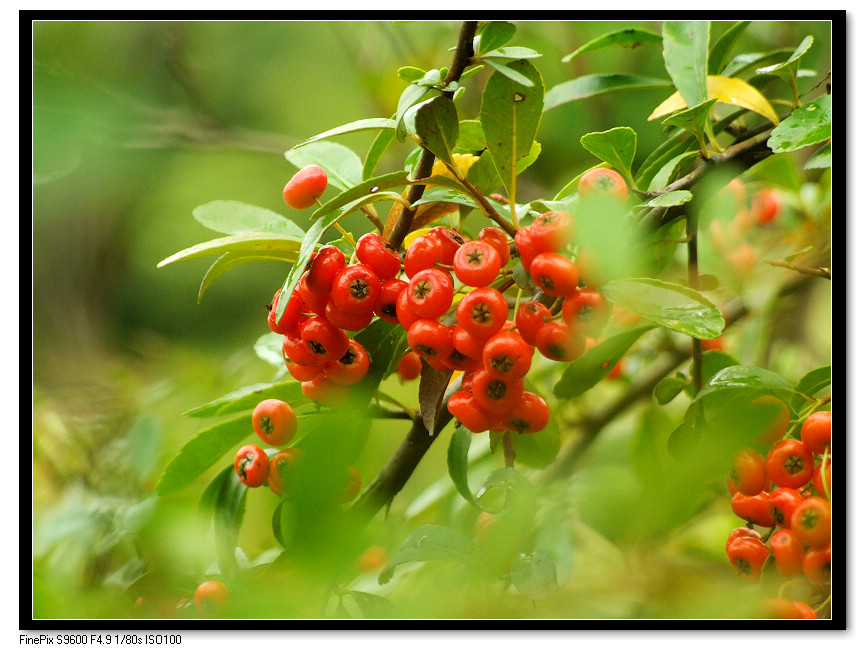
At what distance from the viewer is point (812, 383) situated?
2.66ft

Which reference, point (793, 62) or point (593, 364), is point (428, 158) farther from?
point (793, 62)

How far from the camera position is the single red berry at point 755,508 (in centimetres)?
76

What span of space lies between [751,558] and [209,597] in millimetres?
556

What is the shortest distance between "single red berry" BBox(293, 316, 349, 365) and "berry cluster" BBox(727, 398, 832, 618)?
39 centimetres

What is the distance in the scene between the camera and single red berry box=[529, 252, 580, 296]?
605 mm

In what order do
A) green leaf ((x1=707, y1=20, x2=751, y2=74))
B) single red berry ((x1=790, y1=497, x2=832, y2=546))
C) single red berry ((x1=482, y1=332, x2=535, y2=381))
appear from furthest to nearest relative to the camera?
1. green leaf ((x1=707, y1=20, x2=751, y2=74))
2. single red berry ((x1=790, y1=497, x2=832, y2=546))
3. single red berry ((x1=482, y1=332, x2=535, y2=381))

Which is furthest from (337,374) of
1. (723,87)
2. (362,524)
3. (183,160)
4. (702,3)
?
(183,160)

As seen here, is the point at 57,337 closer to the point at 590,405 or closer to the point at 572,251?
the point at 590,405

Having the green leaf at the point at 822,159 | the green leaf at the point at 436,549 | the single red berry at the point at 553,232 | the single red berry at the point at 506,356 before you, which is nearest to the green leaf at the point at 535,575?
the green leaf at the point at 436,549

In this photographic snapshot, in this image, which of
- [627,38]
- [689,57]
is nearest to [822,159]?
[689,57]

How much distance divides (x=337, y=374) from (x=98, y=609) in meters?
0.35

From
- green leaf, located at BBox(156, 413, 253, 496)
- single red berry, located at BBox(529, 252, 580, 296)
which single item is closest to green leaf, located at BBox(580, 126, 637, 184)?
single red berry, located at BBox(529, 252, 580, 296)

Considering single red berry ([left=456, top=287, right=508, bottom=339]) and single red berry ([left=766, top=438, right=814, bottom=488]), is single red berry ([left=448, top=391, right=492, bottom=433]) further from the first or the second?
single red berry ([left=766, top=438, right=814, bottom=488])

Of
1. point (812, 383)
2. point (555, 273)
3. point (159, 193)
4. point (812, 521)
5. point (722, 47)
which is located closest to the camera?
point (555, 273)
